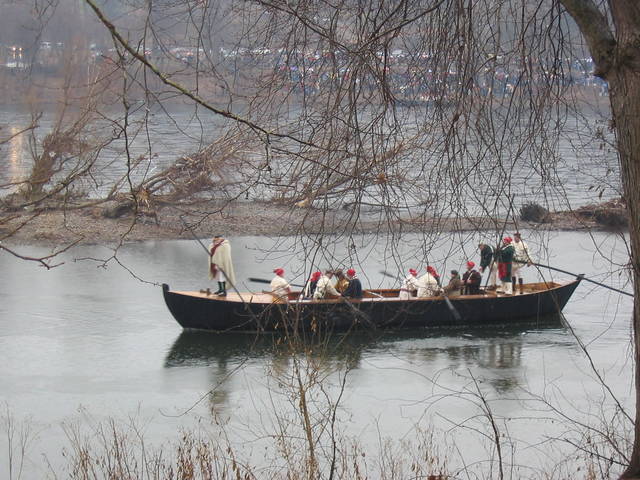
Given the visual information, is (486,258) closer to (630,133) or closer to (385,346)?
(630,133)

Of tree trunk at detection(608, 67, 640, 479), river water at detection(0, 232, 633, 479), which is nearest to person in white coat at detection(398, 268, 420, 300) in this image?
river water at detection(0, 232, 633, 479)

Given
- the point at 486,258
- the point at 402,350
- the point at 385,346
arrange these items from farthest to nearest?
the point at 385,346 < the point at 402,350 < the point at 486,258

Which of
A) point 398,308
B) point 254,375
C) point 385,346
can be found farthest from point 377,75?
point 385,346

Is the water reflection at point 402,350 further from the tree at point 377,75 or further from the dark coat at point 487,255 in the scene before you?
the tree at point 377,75

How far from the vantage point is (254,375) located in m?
16.6

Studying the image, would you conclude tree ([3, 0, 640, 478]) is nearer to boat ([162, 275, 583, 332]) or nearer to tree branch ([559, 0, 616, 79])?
tree branch ([559, 0, 616, 79])

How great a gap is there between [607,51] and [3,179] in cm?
3035

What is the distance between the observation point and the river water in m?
13.4

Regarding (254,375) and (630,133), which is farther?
(254,375)

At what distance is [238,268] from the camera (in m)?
25.5

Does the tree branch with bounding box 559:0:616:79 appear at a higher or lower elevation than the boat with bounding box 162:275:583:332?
higher

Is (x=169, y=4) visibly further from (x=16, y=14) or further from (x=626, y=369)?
(x=626, y=369)

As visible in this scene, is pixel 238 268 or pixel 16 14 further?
pixel 238 268

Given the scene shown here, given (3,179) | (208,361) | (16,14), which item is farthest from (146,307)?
(3,179)
